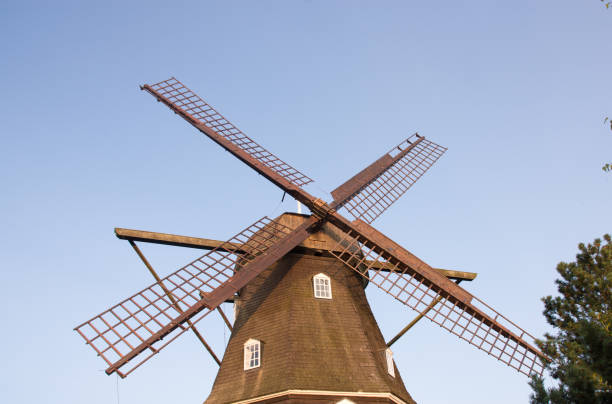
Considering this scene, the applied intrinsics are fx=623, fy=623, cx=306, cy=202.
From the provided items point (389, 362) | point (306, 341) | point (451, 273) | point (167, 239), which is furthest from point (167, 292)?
point (451, 273)

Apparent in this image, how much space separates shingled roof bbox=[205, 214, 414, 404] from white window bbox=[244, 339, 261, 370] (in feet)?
0.47

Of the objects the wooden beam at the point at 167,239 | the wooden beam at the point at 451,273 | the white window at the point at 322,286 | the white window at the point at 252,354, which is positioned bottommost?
the white window at the point at 252,354

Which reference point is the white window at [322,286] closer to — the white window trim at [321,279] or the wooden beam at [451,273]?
the white window trim at [321,279]

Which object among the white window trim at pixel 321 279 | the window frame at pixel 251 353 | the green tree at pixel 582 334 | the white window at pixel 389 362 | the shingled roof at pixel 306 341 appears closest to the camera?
the green tree at pixel 582 334

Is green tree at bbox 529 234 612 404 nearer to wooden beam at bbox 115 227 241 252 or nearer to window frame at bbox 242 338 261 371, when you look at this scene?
window frame at bbox 242 338 261 371

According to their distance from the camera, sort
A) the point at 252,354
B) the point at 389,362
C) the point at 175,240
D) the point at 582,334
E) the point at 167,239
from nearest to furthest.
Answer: the point at 582,334, the point at 252,354, the point at 389,362, the point at 167,239, the point at 175,240

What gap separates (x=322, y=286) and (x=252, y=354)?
274 cm

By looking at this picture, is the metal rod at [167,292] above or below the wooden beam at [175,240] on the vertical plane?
below

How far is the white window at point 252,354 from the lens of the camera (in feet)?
51.9

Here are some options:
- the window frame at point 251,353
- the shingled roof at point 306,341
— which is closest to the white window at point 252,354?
the window frame at point 251,353

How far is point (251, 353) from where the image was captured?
632 inches

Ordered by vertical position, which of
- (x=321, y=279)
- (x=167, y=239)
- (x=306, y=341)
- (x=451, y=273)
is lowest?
(x=306, y=341)

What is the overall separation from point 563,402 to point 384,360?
5254mm

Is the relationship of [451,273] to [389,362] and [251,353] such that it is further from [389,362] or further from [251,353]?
[251,353]
